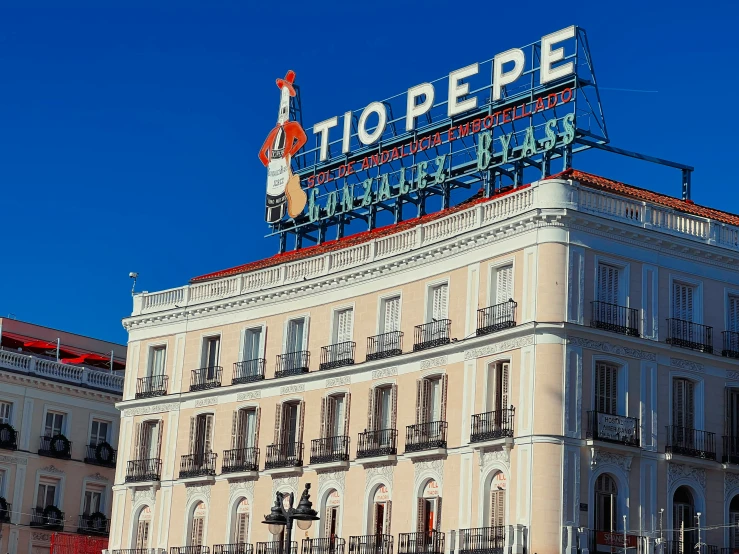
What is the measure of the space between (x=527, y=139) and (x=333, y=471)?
1691 cm

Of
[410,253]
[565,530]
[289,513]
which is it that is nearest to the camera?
[289,513]

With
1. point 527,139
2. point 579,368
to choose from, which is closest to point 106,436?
point 527,139

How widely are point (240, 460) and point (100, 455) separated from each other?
19.6 meters

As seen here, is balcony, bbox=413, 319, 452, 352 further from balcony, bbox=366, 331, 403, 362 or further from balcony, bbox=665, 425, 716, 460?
balcony, bbox=665, 425, 716, 460

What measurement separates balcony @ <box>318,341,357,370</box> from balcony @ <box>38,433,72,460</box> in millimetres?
23029

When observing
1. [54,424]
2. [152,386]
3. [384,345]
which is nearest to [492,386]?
[384,345]

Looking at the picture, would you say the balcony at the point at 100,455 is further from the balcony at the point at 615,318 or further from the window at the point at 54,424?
the balcony at the point at 615,318

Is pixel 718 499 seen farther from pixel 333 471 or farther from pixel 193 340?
pixel 193 340

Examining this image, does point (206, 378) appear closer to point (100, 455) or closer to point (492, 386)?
point (100, 455)

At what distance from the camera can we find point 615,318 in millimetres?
52469

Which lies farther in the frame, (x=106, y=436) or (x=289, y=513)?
(x=106, y=436)

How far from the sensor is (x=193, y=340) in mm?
67062

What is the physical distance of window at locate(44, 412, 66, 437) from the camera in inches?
3098

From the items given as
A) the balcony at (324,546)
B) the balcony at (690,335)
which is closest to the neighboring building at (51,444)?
the balcony at (324,546)
